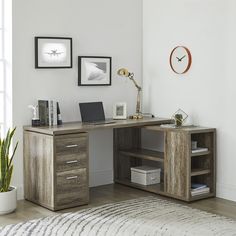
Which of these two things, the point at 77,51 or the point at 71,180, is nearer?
the point at 71,180

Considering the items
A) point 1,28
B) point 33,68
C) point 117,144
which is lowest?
point 117,144

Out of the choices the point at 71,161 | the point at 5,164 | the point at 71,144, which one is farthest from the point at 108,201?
the point at 5,164

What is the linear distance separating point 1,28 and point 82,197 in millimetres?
1821

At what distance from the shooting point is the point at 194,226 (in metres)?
4.09

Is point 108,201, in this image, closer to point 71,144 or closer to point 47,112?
point 71,144

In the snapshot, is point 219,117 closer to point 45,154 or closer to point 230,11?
point 230,11

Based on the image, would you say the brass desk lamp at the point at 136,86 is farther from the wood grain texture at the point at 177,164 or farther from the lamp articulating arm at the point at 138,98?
the wood grain texture at the point at 177,164

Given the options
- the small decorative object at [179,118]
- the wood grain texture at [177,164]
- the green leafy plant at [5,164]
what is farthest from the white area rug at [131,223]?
the small decorative object at [179,118]

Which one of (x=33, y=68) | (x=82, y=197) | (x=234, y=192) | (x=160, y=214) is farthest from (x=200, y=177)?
(x=33, y=68)

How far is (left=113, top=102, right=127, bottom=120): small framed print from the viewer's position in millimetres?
5531

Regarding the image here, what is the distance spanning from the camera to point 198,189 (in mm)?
4961

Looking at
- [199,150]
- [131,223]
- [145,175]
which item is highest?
[199,150]

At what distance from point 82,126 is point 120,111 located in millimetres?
786

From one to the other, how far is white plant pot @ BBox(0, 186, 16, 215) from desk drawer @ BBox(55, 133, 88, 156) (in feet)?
1.82
